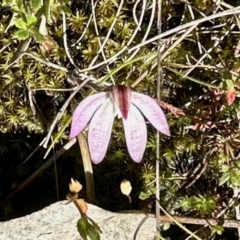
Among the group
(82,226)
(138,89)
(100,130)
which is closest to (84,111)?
(100,130)

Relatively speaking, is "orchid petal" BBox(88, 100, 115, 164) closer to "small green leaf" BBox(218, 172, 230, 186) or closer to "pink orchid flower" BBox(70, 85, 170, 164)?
"pink orchid flower" BBox(70, 85, 170, 164)

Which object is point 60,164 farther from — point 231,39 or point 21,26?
point 231,39

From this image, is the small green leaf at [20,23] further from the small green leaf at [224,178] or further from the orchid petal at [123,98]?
the small green leaf at [224,178]

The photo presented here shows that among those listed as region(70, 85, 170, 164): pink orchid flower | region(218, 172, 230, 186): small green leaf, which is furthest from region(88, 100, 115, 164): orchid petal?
region(218, 172, 230, 186): small green leaf

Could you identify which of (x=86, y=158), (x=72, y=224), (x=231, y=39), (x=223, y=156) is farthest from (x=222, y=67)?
(x=72, y=224)

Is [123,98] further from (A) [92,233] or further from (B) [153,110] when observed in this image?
(A) [92,233]

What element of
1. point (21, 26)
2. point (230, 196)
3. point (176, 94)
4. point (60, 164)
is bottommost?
point (230, 196)
